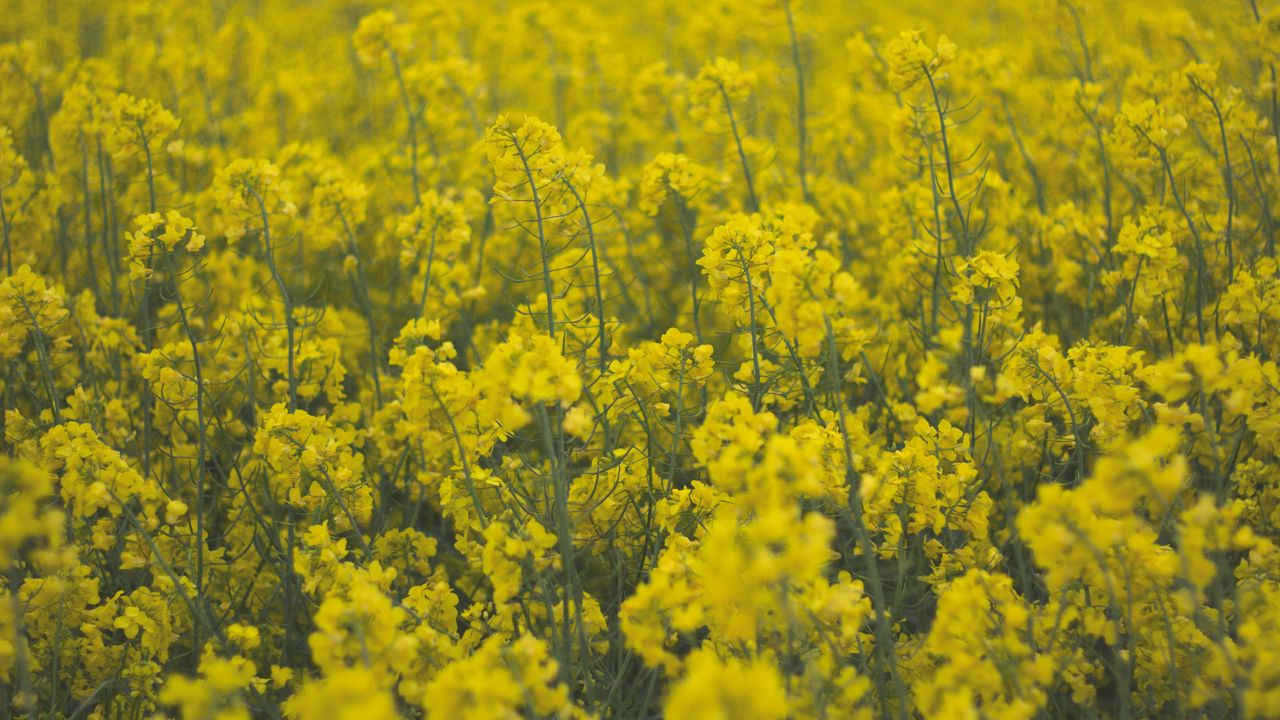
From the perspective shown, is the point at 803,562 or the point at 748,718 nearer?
the point at 748,718

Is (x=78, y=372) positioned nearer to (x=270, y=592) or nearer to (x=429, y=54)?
(x=270, y=592)

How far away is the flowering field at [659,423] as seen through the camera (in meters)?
1.89

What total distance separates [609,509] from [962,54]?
3167mm

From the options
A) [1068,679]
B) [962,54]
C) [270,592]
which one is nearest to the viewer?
[1068,679]

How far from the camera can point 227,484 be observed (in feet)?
10.7

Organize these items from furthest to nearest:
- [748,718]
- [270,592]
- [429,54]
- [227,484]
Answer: [429,54], [227,484], [270,592], [748,718]

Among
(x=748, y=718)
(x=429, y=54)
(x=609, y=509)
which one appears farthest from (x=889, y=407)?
(x=429, y=54)

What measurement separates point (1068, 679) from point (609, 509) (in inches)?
50.8

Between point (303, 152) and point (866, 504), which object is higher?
point (303, 152)

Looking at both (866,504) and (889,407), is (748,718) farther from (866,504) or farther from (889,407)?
(889,407)

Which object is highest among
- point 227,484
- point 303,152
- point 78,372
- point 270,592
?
point 303,152

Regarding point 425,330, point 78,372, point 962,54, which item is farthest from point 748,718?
point 962,54

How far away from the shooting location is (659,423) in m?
2.96

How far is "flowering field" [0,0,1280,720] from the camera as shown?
1.89 metres
